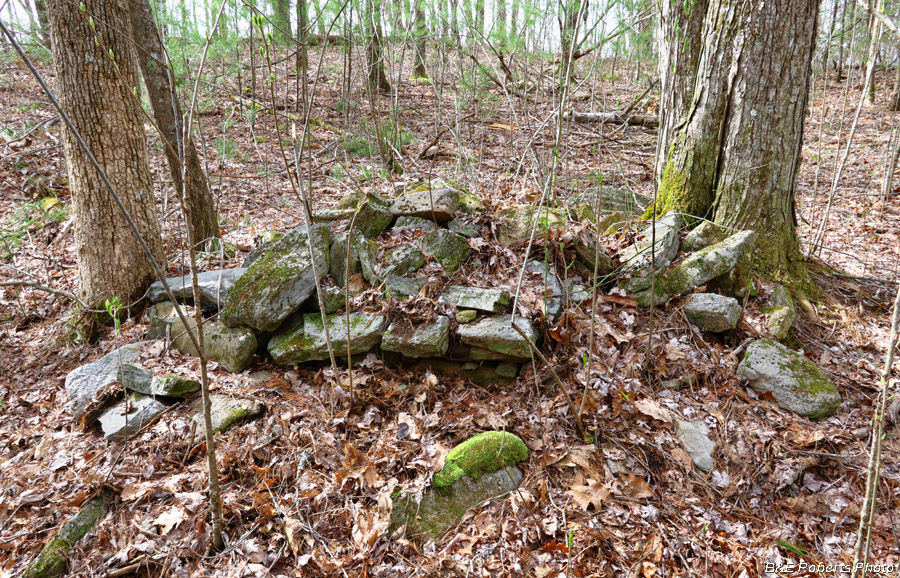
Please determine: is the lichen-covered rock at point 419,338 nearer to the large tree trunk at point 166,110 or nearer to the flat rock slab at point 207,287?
the flat rock slab at point 207,287

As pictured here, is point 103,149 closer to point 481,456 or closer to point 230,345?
point 230,345

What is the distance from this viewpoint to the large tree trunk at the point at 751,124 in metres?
3.60

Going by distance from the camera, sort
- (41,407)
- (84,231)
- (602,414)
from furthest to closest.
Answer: (84,231)
(41,407)
(602,414)

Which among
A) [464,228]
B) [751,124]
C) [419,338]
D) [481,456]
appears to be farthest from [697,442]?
[751,124]

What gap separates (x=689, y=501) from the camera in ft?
8.86

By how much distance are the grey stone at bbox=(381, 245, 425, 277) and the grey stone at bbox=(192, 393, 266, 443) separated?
137cm

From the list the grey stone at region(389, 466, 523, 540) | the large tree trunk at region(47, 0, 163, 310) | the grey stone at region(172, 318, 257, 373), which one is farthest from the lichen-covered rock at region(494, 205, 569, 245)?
the large tree trunk at region(47, 0, 163, 310)

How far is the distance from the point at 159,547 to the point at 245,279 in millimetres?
1977

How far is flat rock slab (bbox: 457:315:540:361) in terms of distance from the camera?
10.7 ft

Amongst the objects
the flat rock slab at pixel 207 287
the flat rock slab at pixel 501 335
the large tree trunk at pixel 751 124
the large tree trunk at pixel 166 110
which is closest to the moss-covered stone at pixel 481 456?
the flat rock slab at pixel 501 335

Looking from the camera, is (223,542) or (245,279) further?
(245,279)

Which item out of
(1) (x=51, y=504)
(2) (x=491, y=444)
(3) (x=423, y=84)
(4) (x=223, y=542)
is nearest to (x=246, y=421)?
(4) (x=223, y=542)

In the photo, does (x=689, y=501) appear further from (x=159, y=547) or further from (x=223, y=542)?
(x=159, y=547)

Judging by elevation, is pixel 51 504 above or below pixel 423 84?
below
